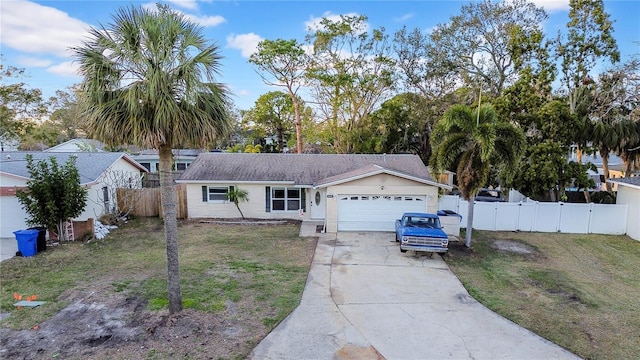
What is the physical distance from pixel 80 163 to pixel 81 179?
10.0ft

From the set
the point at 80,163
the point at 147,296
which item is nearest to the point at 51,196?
the point at 80,163

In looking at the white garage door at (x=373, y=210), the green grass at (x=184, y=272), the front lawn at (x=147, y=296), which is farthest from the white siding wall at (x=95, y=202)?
the white garage door at (x=373, y=210)

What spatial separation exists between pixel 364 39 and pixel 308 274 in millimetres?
25737

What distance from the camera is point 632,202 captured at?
1584cm

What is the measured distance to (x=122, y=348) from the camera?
6.68 m

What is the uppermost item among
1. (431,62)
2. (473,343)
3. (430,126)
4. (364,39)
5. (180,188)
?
(364,39)

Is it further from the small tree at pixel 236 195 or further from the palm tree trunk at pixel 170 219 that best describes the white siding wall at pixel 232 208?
the palm tree trunk at pixel 170 219

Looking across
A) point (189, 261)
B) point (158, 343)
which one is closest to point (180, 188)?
point (189, 261)

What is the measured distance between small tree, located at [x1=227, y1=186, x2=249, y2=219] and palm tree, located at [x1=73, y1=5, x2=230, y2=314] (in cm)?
1020

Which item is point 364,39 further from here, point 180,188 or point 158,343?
point 158,343

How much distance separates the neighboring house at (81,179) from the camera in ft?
47.5

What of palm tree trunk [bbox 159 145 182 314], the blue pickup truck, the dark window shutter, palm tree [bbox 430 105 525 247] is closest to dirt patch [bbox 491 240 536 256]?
palm tree [bbox 430 105 525 247]

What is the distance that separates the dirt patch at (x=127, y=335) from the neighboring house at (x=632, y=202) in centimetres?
1685

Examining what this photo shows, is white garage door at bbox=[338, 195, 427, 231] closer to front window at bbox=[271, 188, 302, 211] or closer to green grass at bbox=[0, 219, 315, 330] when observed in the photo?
green grass at bbox=[0, 219, 315, 330]
